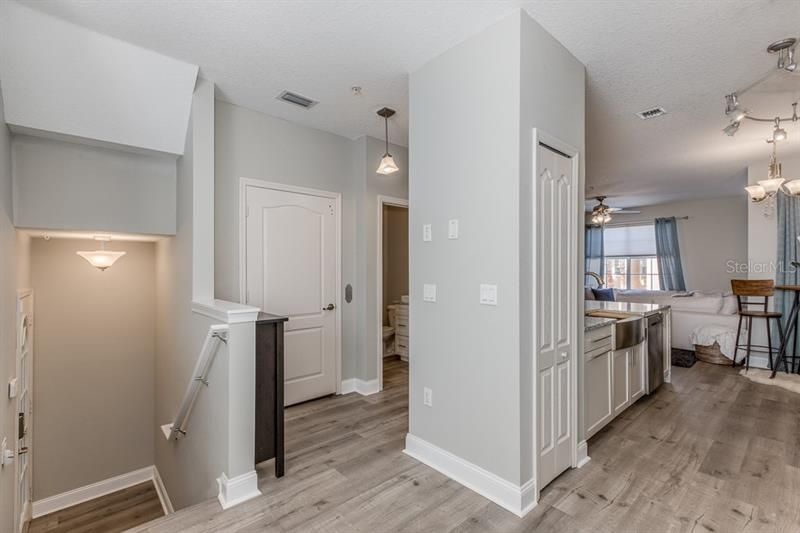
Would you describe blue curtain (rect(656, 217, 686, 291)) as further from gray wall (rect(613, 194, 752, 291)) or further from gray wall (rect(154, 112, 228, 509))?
gray wall (rect(154, 112, 228, 509))

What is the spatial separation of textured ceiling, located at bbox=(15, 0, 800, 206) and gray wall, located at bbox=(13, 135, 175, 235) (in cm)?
96

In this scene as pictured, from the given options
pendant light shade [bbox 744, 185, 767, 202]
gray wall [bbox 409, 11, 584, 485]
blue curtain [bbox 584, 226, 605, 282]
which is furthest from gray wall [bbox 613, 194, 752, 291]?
gray wall [bbox 409, 11, 584, 485]

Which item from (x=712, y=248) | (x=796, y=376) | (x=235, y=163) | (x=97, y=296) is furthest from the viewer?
(x=712, y=248)

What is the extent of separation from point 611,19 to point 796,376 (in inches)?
201

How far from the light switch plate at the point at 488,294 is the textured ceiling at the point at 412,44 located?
1520mm

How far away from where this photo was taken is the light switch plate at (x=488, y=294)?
224 centimetres

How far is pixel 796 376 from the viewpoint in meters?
4.70

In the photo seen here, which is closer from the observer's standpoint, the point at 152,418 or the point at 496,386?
the point at 496,386

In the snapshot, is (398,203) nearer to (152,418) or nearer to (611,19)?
(611,19)

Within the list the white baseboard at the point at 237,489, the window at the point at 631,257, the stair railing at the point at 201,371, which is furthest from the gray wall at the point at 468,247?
the window at the point at 631,257

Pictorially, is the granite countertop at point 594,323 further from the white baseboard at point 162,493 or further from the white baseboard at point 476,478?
the white baseboard at point 162,493

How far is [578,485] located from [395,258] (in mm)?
4619

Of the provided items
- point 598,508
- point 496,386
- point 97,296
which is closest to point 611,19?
point 496,386

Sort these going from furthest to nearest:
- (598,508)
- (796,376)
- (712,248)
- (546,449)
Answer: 1. (712,248)
2. (796,376)
3. (546,449)
4. (598,508)
